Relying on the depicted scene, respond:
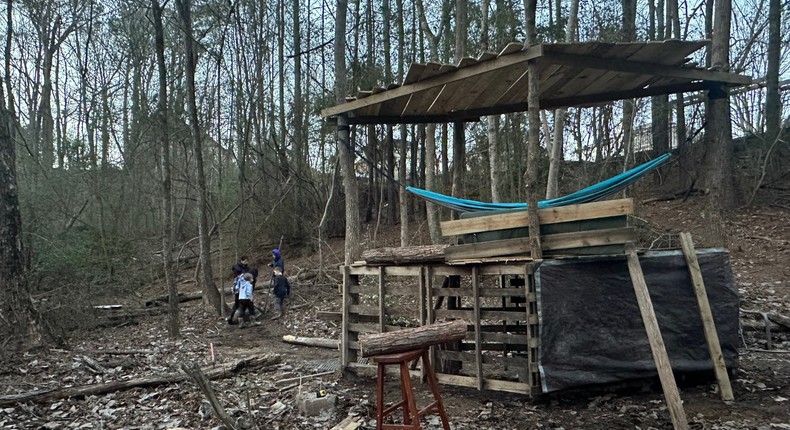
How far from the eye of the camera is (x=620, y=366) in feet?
18.2

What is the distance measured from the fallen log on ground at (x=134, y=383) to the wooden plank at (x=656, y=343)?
5246mm

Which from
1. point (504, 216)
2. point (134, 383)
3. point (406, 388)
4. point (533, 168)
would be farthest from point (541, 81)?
point (134, 383)

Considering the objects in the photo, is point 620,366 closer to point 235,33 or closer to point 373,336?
point 373,336

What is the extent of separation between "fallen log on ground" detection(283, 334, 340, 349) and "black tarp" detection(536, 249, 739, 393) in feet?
14.9

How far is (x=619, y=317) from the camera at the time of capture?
5.60 metres

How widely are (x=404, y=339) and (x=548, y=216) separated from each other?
2208 mm

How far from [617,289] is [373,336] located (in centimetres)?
277

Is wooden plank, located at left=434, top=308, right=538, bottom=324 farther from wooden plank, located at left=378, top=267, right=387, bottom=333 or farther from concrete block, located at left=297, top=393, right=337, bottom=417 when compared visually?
concrete block, located at left=297, top=393, right=337, bottom=417

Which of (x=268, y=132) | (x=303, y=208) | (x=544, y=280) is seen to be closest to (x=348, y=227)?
(x=544, y=280)

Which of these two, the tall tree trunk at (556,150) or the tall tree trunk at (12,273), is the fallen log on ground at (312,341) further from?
the tall tree trunk at (556,150)

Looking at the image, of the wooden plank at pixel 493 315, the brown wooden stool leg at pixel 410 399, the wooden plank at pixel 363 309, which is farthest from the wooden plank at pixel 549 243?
the brown wooden stool leg at pixel 410 399

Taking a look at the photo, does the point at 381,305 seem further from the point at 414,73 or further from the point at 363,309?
the point at 414,73

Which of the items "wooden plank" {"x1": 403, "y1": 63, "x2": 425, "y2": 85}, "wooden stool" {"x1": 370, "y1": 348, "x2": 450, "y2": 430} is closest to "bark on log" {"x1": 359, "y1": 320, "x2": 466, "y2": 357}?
"wooden stool" {"x1": 370, "y1": 348, "x2": 450, "y2": 430}

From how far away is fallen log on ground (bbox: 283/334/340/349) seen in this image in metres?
9.16
